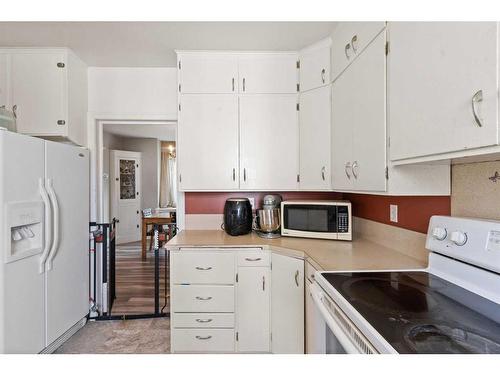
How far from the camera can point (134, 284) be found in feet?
10.7

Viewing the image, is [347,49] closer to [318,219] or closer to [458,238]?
[318,219]

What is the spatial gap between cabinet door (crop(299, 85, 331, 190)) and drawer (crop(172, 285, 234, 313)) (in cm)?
101

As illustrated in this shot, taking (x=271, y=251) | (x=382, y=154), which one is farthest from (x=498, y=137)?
(x=271, y=251)

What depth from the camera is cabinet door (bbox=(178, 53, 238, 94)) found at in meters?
2.13

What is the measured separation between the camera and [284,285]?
175 centimetres

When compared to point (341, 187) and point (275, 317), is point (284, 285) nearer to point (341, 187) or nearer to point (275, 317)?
point (275, 317)

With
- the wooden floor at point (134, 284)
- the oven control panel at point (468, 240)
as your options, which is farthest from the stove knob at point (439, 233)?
the wooden floor at point (134, 284)

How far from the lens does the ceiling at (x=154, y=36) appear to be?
5.88 feet

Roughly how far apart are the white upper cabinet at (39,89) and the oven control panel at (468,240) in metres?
2.58

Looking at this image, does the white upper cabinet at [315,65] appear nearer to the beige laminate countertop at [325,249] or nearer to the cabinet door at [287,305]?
the beige laminate countertop at [325,249]

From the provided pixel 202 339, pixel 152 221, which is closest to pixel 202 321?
pixel 202 339

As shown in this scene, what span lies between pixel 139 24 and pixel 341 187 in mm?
1748

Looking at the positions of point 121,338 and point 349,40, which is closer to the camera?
point 349,40

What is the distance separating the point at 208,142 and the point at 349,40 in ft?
3.98
